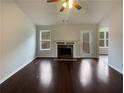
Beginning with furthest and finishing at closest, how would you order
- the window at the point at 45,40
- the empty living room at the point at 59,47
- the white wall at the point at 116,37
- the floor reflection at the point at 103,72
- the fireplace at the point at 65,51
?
the window at the point at 45,40
the fireplace at the point at 65,51
the white wall at the point at 116,37
the floor reflection at the point at 103,72
the empty living room at the point at 59,47

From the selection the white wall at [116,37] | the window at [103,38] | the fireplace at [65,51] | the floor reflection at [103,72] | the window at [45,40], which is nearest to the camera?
the floor reflection at [103,72]

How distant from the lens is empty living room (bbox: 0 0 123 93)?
4289mm

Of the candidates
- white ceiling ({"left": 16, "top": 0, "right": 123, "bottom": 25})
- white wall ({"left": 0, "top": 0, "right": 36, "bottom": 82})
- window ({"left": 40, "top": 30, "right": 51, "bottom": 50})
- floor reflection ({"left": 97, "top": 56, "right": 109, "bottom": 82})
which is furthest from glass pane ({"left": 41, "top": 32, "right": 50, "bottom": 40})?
floor reflection ({"left": 97, "top": 56, "right": 109, "bottom": 82})

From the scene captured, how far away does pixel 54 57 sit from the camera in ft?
31.9

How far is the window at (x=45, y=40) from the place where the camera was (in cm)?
991

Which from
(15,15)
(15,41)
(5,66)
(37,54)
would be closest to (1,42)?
(5,66)

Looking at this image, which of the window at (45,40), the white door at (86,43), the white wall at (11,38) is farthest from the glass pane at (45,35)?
the white wall at (11,38)

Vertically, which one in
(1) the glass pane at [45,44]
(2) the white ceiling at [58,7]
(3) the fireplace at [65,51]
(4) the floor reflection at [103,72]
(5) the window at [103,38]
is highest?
(2) the white ceiling at [58,7]

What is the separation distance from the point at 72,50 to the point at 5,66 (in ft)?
18.2

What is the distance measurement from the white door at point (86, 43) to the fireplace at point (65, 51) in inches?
29.5

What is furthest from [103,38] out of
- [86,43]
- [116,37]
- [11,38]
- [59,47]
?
[11,38]

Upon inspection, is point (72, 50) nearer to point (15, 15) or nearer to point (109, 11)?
point (109, 11)

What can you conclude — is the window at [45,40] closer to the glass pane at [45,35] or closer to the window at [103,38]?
the glass pane at [45,35]

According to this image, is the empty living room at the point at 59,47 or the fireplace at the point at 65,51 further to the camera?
the fireplace at the point at 65,51
